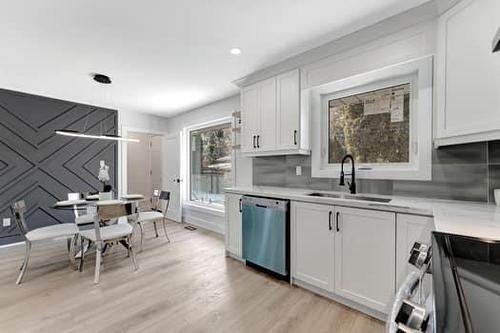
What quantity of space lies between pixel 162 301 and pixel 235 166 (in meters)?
2.27

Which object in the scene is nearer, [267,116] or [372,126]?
[372,126]

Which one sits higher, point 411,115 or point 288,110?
point 288,110

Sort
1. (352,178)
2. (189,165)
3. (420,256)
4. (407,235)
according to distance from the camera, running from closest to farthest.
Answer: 1. (420,256)
2. (407,235)
3. (352,178)
4. (189,165)

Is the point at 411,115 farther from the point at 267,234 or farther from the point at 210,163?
the point at 210,163

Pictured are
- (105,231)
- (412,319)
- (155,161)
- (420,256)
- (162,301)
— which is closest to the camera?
(412,319)

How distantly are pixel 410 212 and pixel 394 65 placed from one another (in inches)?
51.0

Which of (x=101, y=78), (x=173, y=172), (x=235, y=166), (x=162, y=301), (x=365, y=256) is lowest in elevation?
(x=162, y=301)

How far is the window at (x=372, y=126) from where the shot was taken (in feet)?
7.18

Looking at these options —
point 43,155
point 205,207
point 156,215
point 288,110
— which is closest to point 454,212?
point 288,110

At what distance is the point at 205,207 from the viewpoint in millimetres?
4621

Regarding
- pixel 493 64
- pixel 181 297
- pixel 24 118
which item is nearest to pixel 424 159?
pixel 493 64

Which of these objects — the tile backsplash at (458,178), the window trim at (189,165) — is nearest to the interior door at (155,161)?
the window trim at (189,165)

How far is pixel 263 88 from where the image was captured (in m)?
3.00

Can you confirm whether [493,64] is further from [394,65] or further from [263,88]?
[263,88]
